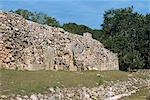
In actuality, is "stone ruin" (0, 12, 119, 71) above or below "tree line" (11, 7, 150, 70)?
below

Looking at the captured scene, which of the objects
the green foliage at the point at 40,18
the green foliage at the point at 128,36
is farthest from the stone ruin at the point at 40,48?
the green foliage at the point at 40,18

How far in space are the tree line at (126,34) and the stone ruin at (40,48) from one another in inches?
798

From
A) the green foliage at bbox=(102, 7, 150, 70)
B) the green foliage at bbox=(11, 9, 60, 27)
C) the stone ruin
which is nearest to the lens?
the stone ruin

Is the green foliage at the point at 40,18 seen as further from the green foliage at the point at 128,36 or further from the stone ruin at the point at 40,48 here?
the stone ruin at the point at 40,48

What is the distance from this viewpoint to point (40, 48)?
106ft

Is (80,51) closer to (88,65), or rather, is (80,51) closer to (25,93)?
(88,65)

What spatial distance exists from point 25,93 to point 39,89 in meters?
1.72

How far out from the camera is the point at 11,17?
1124 inches

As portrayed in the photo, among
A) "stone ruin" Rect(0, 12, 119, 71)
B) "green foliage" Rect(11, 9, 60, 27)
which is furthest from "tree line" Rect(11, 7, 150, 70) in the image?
"stone ruin" Rect(0, 12, 119, 71)

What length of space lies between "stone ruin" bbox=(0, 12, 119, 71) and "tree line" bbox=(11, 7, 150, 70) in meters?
20.3

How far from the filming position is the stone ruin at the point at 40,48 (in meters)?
28.0

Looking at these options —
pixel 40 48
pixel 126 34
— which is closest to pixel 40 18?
pixel 126 34

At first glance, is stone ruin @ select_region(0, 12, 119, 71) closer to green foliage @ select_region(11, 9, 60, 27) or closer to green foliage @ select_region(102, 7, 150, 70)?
green foliage @ select_region(102, 7, 150, 70)

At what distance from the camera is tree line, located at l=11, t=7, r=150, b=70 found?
2544 inches
